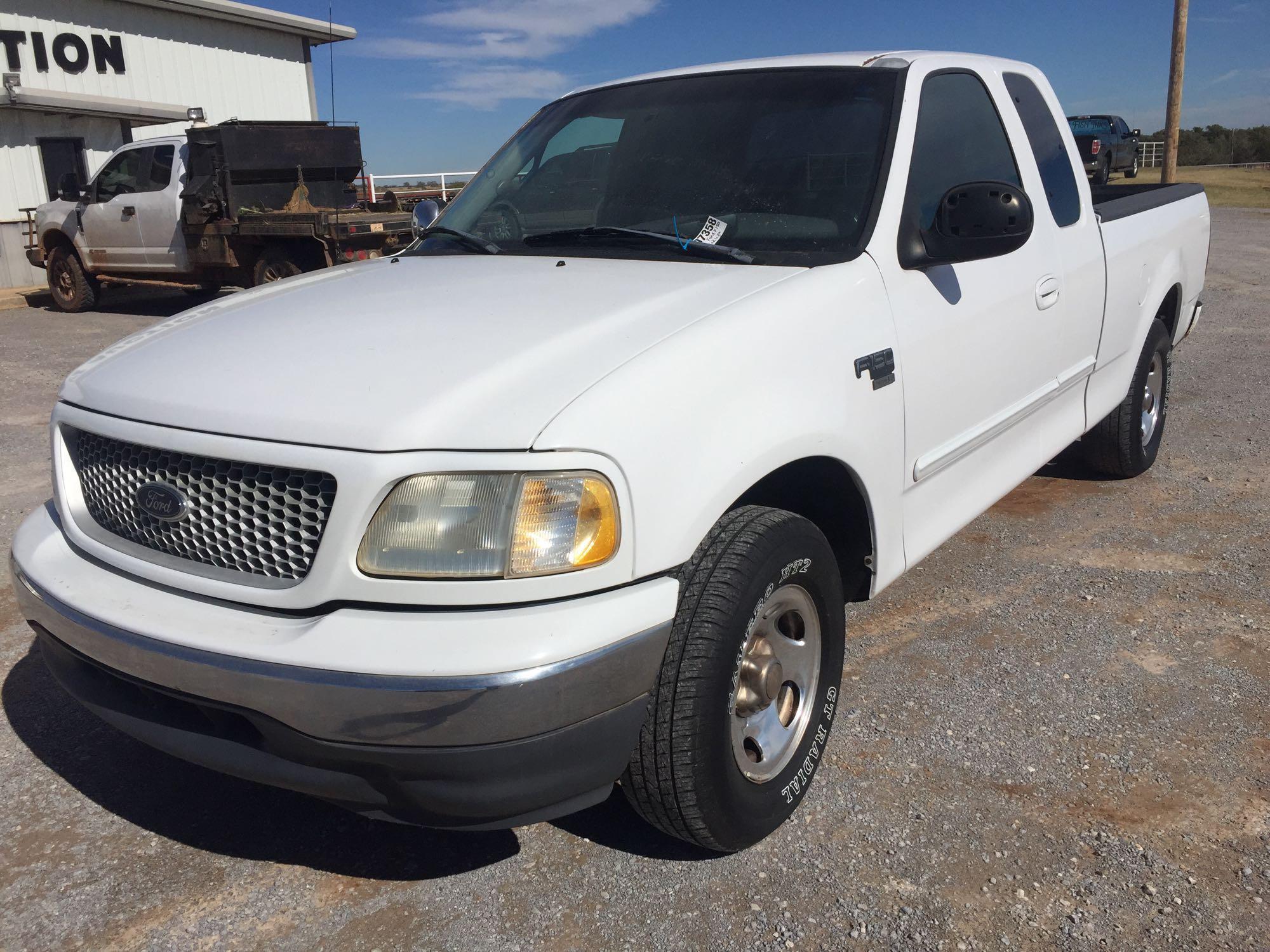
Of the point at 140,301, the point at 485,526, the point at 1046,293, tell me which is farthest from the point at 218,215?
the point at 485,526

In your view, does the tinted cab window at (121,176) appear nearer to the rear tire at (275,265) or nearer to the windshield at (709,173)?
the rear tire at (275,265)

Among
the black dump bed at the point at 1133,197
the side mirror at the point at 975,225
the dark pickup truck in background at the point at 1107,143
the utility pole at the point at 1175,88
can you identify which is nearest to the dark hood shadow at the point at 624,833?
the side mirror at the point at 975,225

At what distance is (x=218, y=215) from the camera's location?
1180cm

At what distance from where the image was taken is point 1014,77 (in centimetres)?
390

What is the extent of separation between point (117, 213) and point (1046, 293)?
1228 centimetres

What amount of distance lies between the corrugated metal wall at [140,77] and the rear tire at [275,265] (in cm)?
746

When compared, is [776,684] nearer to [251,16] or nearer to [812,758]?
[812,758]

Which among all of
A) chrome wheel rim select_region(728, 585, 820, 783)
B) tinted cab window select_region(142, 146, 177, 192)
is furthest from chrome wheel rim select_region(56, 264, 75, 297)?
chrome wheel rim select_region(728, 585, 820, 783)

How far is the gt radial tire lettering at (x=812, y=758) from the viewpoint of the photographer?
2.55 meters

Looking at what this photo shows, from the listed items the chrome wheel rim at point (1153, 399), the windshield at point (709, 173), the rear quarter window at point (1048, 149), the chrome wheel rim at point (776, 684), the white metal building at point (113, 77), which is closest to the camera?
the chrome wheel rim at point (776, 684)

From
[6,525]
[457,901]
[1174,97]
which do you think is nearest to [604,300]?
[457,901]

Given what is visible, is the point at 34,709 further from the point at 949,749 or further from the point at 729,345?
the point at 949,749

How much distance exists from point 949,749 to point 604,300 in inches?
61.3

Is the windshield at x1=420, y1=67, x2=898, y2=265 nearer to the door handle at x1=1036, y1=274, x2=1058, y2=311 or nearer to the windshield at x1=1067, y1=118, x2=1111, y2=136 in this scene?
the door handle at x1=1036, y1=274, x2=1058, y2=311
